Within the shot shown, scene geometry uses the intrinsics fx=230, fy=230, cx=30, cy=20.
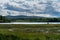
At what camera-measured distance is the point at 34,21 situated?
2372cm

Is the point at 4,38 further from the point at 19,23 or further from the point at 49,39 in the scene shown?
the point at 19,23

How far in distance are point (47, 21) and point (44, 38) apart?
362 inches

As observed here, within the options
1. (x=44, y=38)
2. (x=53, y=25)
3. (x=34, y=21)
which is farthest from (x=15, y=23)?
(x=44, y=38)

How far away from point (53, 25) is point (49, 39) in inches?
364

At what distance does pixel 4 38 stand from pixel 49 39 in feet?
8.82

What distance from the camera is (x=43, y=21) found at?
2333 cm

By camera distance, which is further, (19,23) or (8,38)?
(19,23)

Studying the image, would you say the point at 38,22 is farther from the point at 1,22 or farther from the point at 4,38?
the point at 4,38

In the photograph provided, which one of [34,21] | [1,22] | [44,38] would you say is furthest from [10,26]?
[44,38]

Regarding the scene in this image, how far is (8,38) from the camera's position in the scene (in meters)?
13.4

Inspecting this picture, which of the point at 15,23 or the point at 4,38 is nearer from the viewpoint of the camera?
the point at 4,38

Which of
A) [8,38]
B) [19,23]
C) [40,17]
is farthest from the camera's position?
[19,23]

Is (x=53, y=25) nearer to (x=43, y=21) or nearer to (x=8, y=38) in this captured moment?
(x=43, y=21)

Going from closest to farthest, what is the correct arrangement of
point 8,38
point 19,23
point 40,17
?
1. point 8,38
2. point 40,17
3. point 19,23
